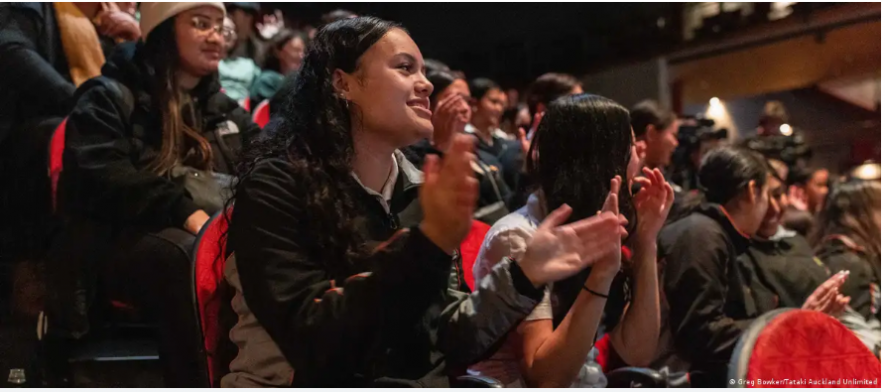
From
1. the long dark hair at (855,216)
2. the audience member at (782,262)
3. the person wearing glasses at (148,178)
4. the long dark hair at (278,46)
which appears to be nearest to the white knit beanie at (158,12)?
the person wearing glasses at (148,178)

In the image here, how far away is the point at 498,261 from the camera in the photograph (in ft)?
4.79

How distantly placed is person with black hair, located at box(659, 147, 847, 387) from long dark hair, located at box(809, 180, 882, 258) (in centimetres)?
74

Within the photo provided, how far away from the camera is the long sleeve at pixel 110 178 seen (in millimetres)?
1740

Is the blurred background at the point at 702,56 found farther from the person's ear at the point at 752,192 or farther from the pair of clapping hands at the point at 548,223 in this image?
the pair of clapping hands at the point at 548,223

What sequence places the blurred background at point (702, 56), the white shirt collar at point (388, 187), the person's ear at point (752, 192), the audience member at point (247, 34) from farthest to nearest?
1. the blurred background at point (702, 56)
2. the audience member at point (247, 34)
3. the person's ear at point (752, 192)
4. the white shirt collar at point (388, 187)

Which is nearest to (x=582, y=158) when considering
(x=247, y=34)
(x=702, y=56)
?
(x=247, y=34)

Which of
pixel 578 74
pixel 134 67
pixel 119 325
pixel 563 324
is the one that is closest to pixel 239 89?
pixel 134 67

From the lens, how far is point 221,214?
4.64ft

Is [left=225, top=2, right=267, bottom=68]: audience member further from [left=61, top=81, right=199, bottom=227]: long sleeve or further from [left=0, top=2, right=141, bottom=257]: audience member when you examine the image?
[left=61, top=81, right=199, bottom=227]: long sleeve

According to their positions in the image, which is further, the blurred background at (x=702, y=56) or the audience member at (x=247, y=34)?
the blurred background at (x=702, y=56)

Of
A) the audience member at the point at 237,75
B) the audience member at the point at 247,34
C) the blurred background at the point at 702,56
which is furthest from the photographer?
the blurred background at the point at 702,56

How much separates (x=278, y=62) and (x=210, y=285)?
2354 mm

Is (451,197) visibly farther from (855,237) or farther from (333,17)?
(855,237)

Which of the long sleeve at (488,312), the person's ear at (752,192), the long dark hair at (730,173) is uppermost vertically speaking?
the long sleeve at (488,312)
